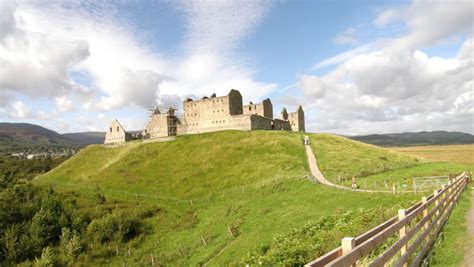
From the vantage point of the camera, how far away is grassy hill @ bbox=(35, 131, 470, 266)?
32844 mm

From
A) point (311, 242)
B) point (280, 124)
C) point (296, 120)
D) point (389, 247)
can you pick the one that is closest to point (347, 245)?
point (389, 247)

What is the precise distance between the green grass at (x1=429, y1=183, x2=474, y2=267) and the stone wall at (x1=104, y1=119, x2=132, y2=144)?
109m

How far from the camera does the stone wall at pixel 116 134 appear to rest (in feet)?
392

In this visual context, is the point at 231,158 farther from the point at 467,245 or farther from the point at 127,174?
the point at 467,245

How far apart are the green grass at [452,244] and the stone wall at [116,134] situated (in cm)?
10932

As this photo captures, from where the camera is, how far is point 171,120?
393 feet

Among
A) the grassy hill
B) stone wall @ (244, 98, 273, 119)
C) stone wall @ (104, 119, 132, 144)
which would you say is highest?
stone wall @ (244, 98, 273, 119)

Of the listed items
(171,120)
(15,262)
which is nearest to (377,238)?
(15,262)

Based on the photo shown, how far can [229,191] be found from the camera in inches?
2501

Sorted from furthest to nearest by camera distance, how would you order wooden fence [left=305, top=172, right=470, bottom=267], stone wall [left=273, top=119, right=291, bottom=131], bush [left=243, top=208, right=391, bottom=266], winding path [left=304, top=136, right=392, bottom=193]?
stone wall [left=273, top=119, right=291, bottom=131] → winding path [left=304, top=136, right=392, bottom=193] → bush [left=243, top=208, right=391, bottom=266] → wooden fence [left=305, top=172, right=470, bottom=267]

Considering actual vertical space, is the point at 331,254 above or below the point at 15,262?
above

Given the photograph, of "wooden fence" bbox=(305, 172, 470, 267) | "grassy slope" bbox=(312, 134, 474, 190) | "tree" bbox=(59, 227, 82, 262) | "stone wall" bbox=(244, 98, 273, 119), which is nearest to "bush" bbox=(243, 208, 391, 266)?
"wooden fence" bbox=(305, 172, 470, 267)

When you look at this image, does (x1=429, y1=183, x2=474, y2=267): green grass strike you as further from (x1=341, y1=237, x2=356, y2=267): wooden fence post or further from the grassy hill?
(x1=341, y1=237, x2=356, y2=267): wooden fence post

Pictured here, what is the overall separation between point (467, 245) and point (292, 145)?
70251 mm
